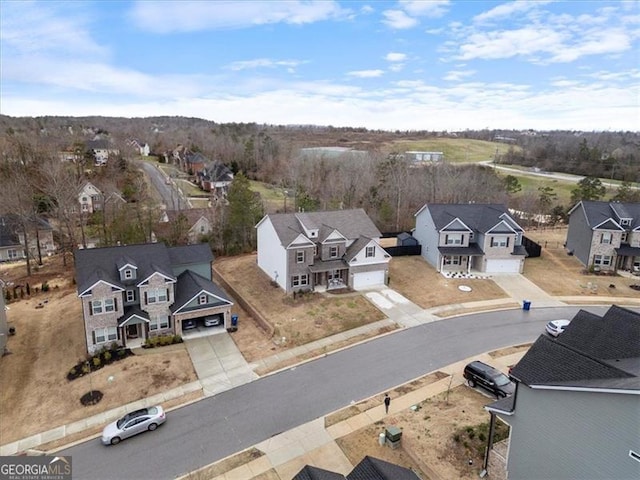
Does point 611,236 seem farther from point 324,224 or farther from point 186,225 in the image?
point 186,225

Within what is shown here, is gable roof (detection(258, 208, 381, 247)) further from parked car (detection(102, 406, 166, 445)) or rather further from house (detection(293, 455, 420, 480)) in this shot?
house (detection(293, 455, 420, 480))

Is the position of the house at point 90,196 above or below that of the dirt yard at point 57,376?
above

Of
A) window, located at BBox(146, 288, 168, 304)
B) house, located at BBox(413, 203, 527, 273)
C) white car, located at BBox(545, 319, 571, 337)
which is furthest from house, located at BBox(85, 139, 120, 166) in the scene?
white car, located at BBox(545, 319, 571, 337)

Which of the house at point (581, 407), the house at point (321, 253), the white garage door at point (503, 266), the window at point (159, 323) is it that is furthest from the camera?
the white garage door at point (503, 266)

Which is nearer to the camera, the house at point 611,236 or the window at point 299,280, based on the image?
the window at point 299,280

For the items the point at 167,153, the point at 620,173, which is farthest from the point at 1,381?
the point at 167,153

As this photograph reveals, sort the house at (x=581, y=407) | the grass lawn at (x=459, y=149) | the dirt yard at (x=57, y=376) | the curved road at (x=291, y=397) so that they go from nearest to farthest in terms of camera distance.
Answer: the house at (x=581, y=407)
the curved road at (x=291, y=397)
the dirt yard at (x=57, y=376)
the grass lawn at (x=459, y=149)

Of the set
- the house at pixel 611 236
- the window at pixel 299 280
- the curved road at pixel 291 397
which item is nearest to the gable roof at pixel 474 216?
the house at pixel 611 236

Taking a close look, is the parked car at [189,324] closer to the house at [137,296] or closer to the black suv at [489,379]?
the house at [137,296]
